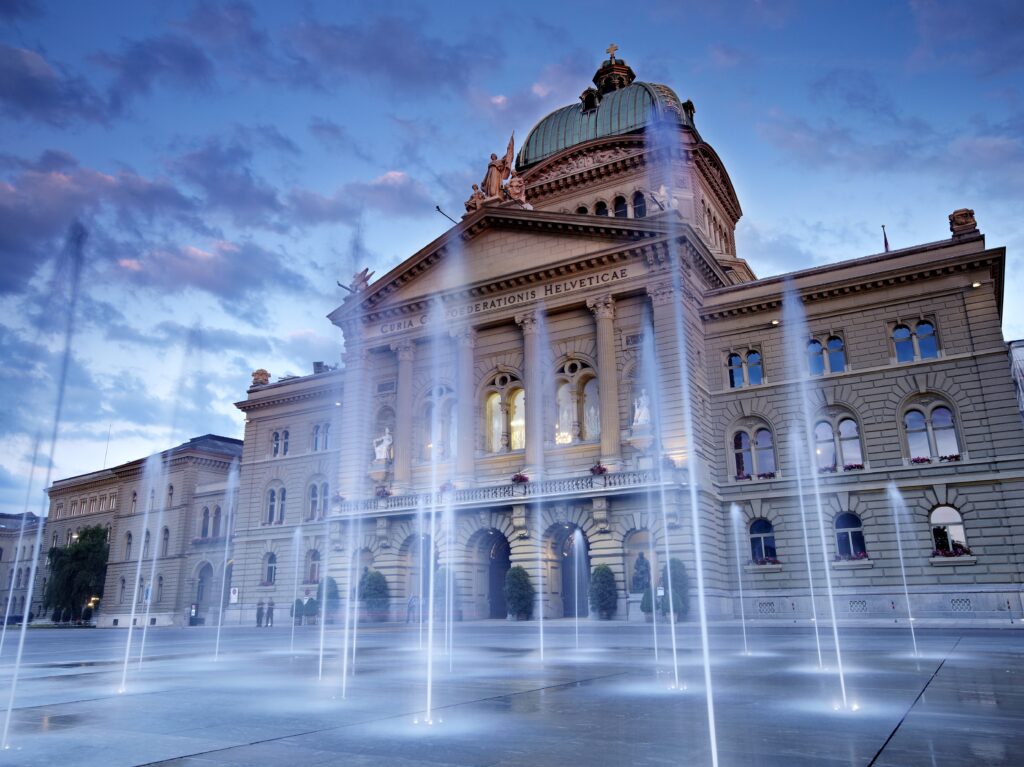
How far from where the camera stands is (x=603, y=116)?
2195 inches

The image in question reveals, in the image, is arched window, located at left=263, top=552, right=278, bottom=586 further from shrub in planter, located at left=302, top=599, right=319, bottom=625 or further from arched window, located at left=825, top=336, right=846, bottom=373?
arched window, located at left=825, top=336, right=846, bottom=373

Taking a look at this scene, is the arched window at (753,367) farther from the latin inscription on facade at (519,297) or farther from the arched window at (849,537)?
the arched window at (849,537)

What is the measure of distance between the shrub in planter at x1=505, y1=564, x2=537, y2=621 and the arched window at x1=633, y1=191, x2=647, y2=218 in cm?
2580

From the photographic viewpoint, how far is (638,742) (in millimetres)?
6707

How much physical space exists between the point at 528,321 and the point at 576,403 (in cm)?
486

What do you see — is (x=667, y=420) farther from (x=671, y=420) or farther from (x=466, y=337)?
(x=466, y=337)

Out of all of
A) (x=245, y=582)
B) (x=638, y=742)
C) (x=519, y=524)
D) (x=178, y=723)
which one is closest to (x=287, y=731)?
(x=178, y=723)

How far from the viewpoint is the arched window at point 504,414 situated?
1585 inches

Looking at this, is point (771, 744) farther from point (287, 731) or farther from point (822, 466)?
point (822, 466)

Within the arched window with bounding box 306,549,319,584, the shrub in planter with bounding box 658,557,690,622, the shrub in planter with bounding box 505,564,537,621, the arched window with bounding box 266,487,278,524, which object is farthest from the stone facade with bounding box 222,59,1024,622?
the arched window with bounding box 266,487,278,524

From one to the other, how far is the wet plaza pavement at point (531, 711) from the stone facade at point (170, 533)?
44.4 m

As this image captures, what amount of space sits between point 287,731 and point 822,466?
1275 inches

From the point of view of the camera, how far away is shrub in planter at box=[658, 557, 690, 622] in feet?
97.1

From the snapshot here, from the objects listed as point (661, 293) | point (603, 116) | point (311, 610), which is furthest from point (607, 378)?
point (603, 116)
